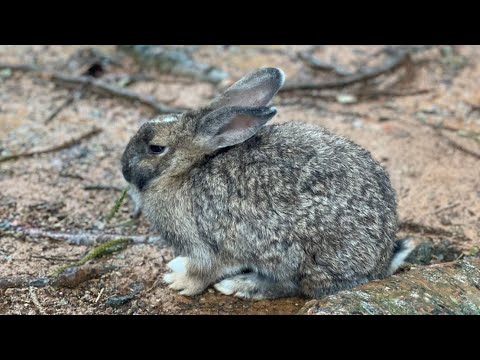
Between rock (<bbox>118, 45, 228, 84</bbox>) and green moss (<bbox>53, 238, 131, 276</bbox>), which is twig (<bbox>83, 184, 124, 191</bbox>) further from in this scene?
rock (<bbox>118, 45, 228, 84</bbox>)

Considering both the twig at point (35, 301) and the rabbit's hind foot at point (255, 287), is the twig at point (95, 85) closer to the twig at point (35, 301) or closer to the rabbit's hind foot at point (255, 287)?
the rabbit's hind foot at point (255, 287)

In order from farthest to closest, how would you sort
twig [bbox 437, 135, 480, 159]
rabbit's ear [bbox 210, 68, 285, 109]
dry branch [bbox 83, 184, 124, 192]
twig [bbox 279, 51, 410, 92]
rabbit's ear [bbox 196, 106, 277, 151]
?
twig [bbox 279, 51, 410, 92], twig [bbox 437, 135, 480, 159], dry branch [bbox 83, 184, 124, 192], rabbit's ear [bbox 210, 68, 285, 109], rabbit's ear [bbox 196, 106, 277, 151]

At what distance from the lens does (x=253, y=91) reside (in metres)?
4.89

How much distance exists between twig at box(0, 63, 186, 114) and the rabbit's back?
9.69 ft

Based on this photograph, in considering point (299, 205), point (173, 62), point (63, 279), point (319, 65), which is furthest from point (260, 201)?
point (173, 62)

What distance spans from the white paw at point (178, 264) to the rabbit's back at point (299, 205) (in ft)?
1.13

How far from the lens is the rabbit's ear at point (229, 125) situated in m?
4.33

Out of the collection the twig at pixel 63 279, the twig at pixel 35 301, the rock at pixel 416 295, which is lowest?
the twig at pixel 35 301

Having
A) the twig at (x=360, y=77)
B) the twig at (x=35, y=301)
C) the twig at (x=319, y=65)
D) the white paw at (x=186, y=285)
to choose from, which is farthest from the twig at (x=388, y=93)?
the twig at (x=35, y=301)

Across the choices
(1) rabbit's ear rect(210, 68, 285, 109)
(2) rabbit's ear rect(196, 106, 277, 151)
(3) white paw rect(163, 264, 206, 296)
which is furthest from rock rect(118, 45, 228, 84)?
(3) white paw rect(163, 264, 206, 296)

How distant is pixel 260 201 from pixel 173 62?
471 cm

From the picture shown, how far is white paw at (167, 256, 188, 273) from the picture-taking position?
15.5 feet
